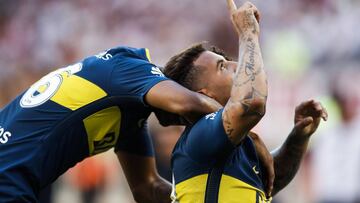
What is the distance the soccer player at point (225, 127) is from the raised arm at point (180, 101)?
0.26 feet

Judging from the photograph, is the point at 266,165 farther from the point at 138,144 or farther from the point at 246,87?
the point at 138,144

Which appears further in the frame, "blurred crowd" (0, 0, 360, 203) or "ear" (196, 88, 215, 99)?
"blurred crowd" (0, 0, 360, 203)

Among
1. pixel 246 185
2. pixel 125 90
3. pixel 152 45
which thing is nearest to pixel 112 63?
pixel 125 90

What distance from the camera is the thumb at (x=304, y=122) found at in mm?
5026

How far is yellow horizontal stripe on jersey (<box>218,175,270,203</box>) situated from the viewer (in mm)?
4227

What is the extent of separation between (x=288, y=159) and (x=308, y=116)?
11.0 inches

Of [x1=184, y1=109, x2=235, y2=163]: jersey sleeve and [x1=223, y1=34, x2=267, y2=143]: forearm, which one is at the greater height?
[x1=223, y1=34, x2=267, y2=143]: forearm

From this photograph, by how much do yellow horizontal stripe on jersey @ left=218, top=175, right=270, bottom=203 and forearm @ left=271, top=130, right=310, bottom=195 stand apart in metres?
0.85

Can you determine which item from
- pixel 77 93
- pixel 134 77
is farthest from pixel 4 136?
pixel 134 77

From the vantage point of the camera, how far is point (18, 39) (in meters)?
12.6

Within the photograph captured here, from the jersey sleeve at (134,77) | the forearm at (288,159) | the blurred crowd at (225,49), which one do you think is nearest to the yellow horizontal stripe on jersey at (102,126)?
the jersey sleeve at (134,77)

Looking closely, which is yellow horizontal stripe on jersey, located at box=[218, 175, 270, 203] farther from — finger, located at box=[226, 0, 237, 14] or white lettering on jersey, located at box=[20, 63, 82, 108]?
white lettering on jersey, located at box=[20, 63, 82, 108]

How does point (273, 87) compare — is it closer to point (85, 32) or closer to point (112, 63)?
point (85, 32)

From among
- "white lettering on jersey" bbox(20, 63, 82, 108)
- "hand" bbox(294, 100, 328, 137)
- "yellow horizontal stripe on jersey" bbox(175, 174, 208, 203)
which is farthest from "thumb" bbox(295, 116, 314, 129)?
"white lettering on jersey" bbox(20, 63, 82, 108)
